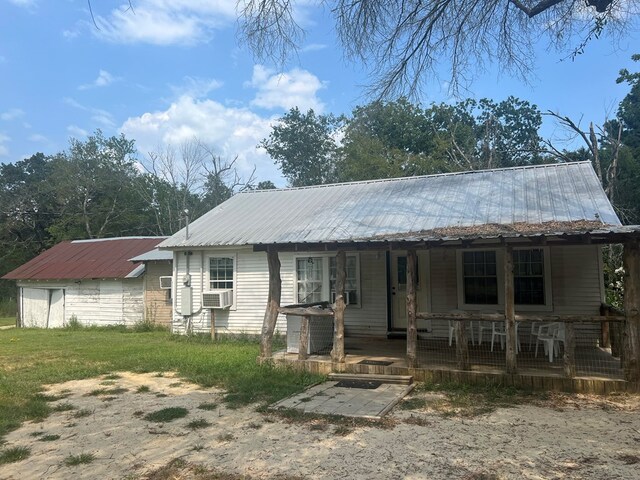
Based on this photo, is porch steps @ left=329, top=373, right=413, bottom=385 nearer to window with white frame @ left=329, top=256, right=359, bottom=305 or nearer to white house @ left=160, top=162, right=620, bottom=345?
white house @ left=160, top=162, right=620, bottom=345

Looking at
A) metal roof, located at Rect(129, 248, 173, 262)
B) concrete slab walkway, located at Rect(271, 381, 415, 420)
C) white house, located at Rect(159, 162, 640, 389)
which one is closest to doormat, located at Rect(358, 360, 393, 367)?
white house, located at Rect(159, 162, 640, 389)

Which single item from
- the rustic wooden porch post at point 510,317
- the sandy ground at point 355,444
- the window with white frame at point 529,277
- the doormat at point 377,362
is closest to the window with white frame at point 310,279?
the doormat at point 377,362

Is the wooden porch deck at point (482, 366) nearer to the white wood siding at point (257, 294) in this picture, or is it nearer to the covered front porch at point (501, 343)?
the covered front porch at point (501, 343)

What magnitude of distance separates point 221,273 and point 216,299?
0.87 m

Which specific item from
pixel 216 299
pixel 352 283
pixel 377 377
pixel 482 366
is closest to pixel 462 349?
pixel 482 366

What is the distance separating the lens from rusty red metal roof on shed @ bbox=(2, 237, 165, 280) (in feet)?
57.8

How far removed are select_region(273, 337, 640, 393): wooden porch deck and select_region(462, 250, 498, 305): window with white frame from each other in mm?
963

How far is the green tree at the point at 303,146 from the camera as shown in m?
39.6

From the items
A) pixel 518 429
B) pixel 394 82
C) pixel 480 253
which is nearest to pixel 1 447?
pixel 518 429

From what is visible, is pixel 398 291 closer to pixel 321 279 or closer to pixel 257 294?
pixel 321 279

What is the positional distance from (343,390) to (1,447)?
165 inches

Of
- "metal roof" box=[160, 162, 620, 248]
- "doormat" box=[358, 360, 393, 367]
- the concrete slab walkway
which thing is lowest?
the concrete slab walkway

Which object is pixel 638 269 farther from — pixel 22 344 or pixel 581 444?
pixel 22 344

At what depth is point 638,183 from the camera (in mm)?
22328
